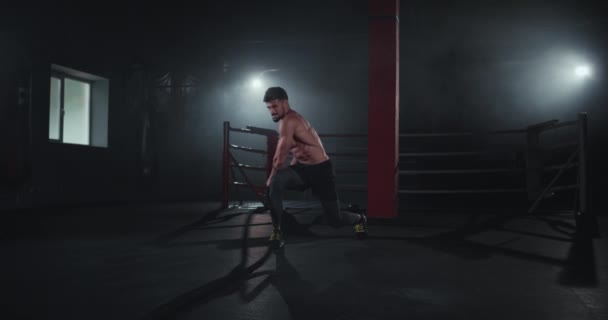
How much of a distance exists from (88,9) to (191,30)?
240 cm

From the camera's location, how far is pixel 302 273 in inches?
115

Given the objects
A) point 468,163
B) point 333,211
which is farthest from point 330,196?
point 468,163

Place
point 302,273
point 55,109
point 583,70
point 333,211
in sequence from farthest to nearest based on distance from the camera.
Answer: point 583,70
point 55,109
point 333,211
point 302,273

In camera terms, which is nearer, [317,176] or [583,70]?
[317,176]

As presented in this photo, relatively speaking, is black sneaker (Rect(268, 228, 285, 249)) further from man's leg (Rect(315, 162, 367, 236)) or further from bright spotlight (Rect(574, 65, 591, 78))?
bright spotlight (Rect(574, 65, 591, 78))

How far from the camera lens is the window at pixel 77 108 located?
812cm

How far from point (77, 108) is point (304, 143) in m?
6.34

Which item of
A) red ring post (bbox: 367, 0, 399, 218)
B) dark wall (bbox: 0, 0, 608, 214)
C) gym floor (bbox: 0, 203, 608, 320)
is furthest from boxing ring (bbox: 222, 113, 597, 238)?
Answer: gym floor (bbox: 0, 203, 608, 320)

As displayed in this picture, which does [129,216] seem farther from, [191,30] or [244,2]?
[191,30]

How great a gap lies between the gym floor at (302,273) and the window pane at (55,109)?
335 cm

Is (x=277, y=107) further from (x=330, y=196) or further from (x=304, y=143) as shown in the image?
(x=330, y=196)

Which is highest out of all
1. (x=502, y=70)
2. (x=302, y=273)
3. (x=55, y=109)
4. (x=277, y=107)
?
(x=502, y=70)

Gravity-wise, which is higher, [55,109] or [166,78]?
[166,78]

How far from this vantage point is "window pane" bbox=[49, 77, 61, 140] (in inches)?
315
